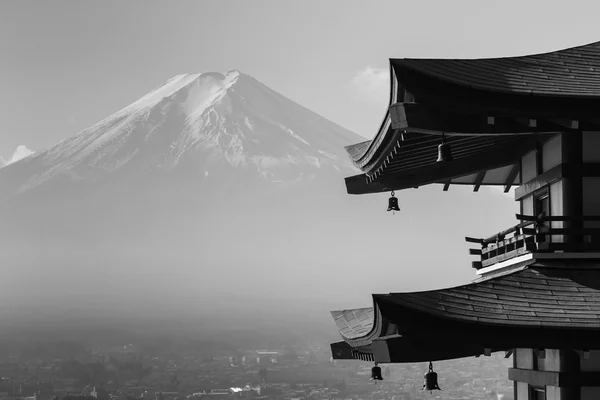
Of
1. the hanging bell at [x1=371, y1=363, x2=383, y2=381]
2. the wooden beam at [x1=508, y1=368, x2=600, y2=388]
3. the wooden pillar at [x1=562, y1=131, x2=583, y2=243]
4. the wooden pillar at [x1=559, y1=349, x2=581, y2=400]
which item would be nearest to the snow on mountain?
the hanging bell at [x1=371, y1=363, x2=383, y2=381]

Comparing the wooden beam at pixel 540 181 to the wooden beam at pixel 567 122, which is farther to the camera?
the wooden beam at pixel 540 181

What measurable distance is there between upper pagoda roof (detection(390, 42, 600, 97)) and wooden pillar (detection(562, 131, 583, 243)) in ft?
2.03

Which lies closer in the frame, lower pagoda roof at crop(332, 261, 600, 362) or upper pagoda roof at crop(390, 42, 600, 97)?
lower pagoda roof at crop(332, 261, 600, 362)

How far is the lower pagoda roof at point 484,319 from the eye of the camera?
10352 millimetres

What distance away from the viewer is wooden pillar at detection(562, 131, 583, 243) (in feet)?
38.9

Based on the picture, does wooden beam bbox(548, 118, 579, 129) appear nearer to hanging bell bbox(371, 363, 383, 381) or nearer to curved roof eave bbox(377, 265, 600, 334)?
curved roof eave bbox(377, 265, 600, 334)

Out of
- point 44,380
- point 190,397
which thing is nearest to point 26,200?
point 44,380

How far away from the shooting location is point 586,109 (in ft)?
36.9

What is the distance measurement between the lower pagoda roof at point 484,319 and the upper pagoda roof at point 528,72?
1.93m

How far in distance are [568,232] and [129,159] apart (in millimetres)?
135147

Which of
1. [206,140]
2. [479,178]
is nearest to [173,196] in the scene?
[206,140]

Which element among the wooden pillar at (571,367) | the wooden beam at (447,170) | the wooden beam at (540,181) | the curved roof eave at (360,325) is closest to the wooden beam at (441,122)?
the wooden beam at (540,181)

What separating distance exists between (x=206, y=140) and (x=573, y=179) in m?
135

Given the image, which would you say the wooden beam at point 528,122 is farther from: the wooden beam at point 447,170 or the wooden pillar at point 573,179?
the wooden beam at point 447,170
